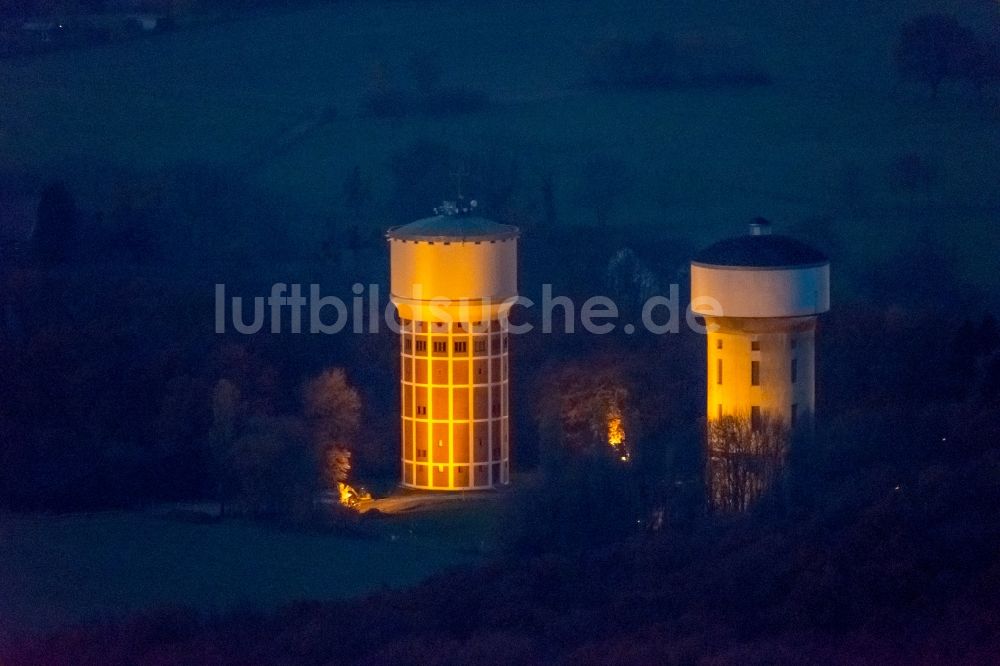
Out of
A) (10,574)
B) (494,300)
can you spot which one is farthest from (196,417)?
(10,574)

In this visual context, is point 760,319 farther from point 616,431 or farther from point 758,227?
point 616,431

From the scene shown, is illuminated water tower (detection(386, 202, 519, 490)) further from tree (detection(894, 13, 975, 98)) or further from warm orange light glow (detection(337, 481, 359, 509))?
tree (detection(894, 13, 975, 98))

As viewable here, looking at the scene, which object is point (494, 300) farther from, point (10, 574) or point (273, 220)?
point (273, 220)

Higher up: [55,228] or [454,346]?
[55,228]

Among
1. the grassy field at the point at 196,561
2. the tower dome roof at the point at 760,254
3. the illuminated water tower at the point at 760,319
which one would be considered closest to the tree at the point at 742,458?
the illuminated water tower at the point at 760,319

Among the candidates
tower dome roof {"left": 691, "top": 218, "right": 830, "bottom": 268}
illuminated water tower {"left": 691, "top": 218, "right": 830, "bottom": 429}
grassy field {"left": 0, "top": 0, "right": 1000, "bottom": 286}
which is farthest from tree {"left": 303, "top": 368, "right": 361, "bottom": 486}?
grassy field {"left": 0, "top": 0, "right": 1000, "bottom": 286}

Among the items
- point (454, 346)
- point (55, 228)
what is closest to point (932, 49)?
point (55, 228)
